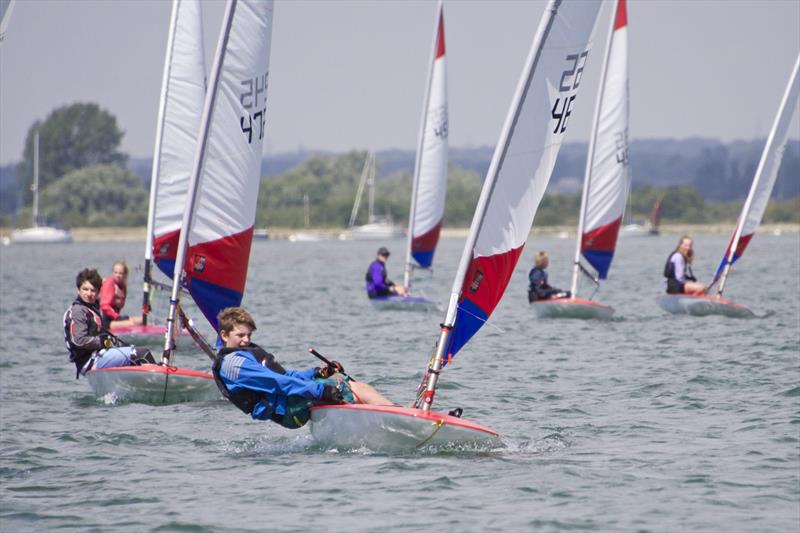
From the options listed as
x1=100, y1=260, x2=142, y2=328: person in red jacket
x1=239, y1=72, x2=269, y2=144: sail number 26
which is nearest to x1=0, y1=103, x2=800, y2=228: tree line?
x1=100, y1=260, x2=142, y2=328: person in red jacket

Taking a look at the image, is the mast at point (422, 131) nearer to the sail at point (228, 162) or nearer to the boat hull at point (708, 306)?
the boat hull at point (708, 306)

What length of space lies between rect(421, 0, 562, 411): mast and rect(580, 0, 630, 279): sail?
41.9 feet

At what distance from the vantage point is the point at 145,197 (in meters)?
125

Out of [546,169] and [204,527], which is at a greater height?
[546,169]

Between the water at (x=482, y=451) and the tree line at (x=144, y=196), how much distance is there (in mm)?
89042

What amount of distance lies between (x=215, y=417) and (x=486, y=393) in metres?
2.88

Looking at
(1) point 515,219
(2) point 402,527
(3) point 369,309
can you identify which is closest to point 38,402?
(1) point 515,219

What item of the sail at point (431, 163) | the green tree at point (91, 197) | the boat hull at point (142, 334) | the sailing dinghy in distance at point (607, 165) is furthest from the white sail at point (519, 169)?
the green tree at point (91, 197)

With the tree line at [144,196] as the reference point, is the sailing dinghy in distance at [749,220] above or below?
below

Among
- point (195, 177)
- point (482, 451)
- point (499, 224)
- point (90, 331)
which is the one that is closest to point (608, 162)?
point (195, 177)

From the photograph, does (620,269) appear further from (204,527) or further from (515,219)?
(204,527)

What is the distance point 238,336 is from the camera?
31.6 feet

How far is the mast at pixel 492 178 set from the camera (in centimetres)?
976

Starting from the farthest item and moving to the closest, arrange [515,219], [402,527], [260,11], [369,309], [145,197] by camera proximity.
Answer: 1. [145,197]
2. [369,309]
3. [260,11]
4. [515,219]
5. [402,527]
